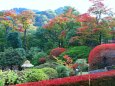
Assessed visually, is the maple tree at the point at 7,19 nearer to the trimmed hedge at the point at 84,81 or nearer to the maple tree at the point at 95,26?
the maple tree at the point at 95,26

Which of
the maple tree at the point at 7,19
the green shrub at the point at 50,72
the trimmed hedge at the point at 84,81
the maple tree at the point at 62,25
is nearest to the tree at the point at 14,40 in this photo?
the maple tree at the point at 7,19

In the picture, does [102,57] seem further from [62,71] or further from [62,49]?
[62,49]

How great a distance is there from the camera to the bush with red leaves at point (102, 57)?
656 inches

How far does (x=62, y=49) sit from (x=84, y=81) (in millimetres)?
14545

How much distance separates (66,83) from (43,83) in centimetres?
76

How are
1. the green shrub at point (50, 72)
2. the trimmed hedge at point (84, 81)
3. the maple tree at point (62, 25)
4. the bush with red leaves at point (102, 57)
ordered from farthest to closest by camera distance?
the maple tree at point (62, 25) < the bush with red leaves at point (102, 57) < the green shrub at point (50, 72) < the trimmed hedge at point (84, 81)

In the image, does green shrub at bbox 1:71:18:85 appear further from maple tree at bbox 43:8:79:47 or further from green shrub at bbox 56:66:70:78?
maple tree at bbox 43:8:79:47

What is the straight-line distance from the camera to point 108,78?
1072cm

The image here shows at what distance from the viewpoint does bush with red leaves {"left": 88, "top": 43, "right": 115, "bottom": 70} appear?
16656 millimetres

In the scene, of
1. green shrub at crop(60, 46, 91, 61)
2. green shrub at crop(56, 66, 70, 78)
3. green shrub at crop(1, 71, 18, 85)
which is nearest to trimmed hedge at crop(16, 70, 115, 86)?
green shrub at crop(1, 71, 18, 85)

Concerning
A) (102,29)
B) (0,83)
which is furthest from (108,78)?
(102,29)

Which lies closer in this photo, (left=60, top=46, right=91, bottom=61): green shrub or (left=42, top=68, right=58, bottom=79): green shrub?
(left=42, top=68, right=58, bottom=79): green shrub

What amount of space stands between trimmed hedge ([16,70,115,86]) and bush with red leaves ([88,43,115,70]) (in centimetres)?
570

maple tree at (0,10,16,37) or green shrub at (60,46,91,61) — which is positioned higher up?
maple tree at (0,10,16,37)
